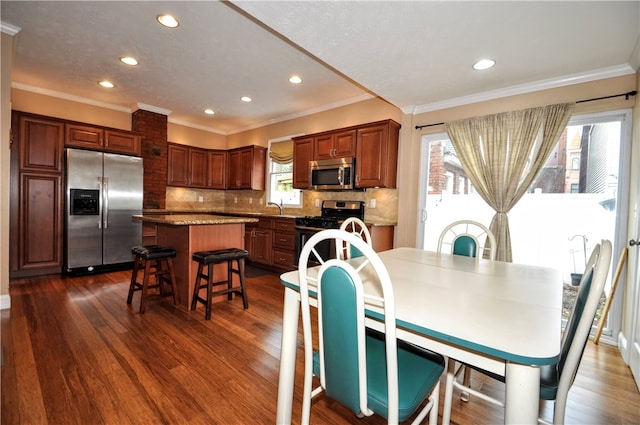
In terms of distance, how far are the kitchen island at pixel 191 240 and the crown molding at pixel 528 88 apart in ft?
8.77

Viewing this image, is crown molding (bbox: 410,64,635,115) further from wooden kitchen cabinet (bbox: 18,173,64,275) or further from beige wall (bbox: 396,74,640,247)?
wooden kitchen cabinet (bbox: 18,173,64,275)

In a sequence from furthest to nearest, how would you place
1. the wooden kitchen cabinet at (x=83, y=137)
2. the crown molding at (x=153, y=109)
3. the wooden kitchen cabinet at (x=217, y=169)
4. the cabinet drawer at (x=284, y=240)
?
the wooden kitchen cabinet at (x=217, y=169)
the crown molding at (x=153, y=109)
the cabinet drawer at (x=284, y=240)
the wooden kitchen cabinet at (x=83, y=137)

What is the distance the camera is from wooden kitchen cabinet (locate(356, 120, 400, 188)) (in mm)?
3725

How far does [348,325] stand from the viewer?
97cm

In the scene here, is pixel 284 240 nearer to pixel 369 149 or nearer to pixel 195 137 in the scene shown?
pixel 369 149

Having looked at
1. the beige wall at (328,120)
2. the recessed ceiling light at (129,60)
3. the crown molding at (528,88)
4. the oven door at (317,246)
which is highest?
the recessed ceiling light at (129,60)

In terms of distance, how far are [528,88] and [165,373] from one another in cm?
401

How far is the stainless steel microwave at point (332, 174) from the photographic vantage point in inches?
157

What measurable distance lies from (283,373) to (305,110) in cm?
441

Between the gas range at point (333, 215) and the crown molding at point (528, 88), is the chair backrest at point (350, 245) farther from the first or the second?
the crown molding at point (528, 88)

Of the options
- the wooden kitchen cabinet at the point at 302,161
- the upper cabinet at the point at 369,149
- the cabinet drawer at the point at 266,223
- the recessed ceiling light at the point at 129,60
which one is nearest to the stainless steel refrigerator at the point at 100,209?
the recessed ceiling light at the point at 129,60

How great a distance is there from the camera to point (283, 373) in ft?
4.31

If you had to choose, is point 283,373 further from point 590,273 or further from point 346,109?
point 346,109

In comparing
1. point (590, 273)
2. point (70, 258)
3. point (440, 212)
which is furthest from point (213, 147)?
point (590, 273)
